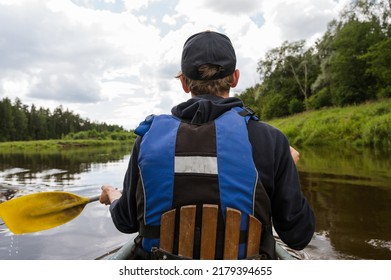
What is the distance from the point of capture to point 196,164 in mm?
1566

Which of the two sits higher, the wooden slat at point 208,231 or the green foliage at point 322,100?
the green foliage at point 322,100

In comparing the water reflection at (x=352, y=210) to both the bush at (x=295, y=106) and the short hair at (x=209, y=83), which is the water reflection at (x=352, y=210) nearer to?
the short hair at (x=209, y=83)

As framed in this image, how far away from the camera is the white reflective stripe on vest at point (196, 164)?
1562 millimetres

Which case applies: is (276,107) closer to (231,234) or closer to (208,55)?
(208,55)

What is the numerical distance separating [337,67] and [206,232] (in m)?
34.2

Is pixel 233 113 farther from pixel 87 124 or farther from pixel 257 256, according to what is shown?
pixel 87 124

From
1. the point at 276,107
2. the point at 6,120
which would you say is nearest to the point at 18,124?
the point at 6,120

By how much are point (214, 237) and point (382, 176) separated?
8.33 metres

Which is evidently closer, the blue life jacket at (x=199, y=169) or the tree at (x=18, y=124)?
the blue life jacket at (x=199, y=169)

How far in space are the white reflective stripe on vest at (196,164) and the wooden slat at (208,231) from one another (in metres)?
0.16

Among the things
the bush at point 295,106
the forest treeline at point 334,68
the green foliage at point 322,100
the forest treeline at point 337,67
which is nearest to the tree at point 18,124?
the forest treeline at point 334,68

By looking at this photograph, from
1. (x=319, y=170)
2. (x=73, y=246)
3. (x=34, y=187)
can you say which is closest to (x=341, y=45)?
(x=319, y=170)

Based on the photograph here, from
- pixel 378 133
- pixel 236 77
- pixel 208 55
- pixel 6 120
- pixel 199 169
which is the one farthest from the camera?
pixel 6 120

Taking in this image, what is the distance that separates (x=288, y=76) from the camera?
45.1m
